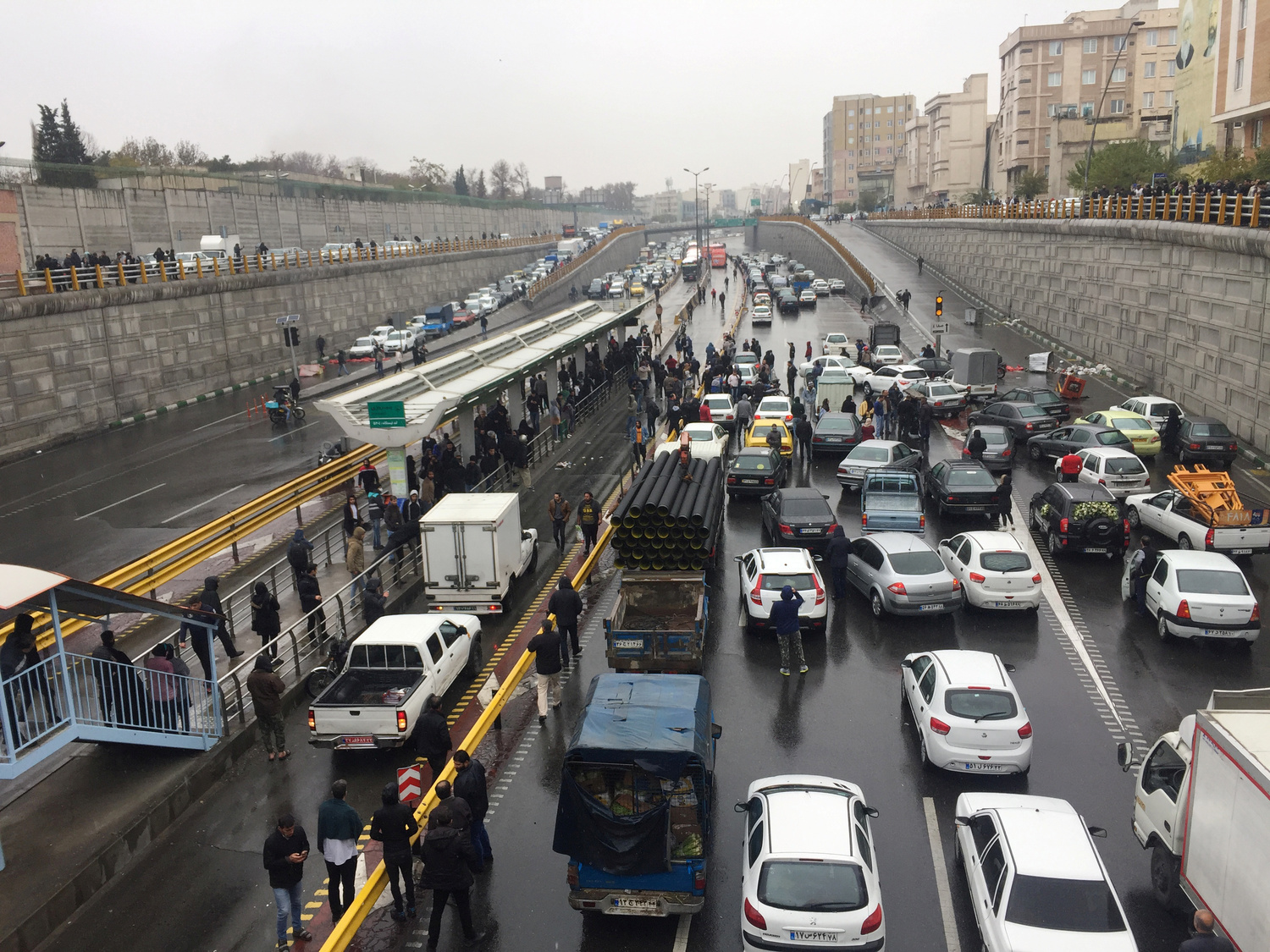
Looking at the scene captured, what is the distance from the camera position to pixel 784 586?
15539mm

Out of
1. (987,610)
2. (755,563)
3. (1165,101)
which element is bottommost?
(987,610)

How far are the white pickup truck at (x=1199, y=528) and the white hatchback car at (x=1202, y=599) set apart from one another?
8.20 feet

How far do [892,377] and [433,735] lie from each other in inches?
1206

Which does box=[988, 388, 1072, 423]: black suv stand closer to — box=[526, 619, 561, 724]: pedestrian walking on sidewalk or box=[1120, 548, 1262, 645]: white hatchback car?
box=[1120, 548, 1262, 645]: white hatchback car

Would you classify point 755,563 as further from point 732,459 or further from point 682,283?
point 682,283

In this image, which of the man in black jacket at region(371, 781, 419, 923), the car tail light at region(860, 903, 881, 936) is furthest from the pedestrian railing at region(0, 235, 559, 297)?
the car tail light at region(860, 903, 881, 936)

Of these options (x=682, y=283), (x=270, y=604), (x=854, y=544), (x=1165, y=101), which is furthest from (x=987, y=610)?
(x=1165, y=101)

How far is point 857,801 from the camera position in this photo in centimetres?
951

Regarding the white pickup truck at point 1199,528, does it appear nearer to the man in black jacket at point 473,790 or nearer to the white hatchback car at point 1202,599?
the white hatchback car at point 1202,599

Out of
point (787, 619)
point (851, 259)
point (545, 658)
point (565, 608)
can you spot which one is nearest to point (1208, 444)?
point (787, 619)

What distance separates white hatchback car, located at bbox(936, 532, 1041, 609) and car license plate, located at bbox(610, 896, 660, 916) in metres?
9.97

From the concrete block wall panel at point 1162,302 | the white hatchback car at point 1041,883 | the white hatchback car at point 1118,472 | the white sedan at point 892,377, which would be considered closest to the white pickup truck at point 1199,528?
the white hatchback car at point 1118,472

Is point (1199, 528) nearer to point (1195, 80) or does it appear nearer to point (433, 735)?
point (433, 735)

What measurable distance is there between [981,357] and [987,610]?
21546 millimetres
